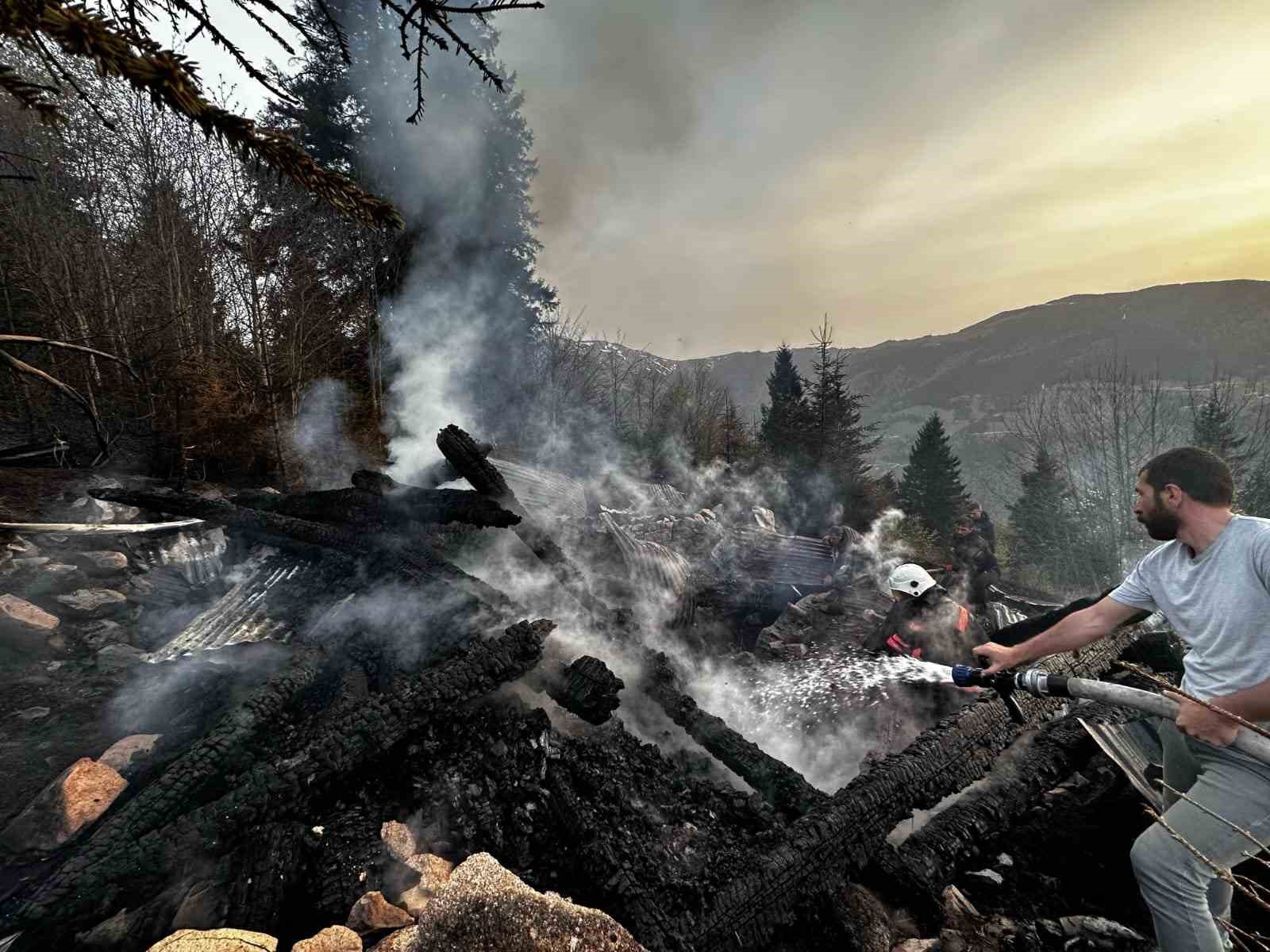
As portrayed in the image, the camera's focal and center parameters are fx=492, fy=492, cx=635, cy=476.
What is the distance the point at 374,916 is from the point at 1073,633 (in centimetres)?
379

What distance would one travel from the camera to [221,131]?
130 centimetres

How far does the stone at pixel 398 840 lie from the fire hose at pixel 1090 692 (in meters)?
Result: 3.04

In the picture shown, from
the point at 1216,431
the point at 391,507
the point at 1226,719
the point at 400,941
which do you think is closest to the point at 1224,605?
the point at 1226,719

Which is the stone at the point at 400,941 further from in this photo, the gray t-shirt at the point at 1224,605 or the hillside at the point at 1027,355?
the hillside at the point at 1027,355

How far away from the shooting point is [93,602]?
16.6ft

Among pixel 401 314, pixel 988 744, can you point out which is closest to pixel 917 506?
pixel 988 744

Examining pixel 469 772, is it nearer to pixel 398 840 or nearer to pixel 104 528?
pixel 398 840

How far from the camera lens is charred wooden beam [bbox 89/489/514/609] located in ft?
15.7

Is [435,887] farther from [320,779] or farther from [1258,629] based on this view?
[1258,629]

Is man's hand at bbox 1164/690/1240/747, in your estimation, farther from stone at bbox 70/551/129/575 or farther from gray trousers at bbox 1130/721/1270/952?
stone at bbox 70/551/129/575

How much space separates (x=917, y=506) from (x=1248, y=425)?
52.6m

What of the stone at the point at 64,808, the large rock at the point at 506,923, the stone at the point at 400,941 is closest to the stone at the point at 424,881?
the stone at the point at 400,941

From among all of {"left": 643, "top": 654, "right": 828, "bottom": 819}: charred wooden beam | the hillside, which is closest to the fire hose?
{"left": 643, "top": 654, "right": 828, "bottom": 819}: charred wooden beam

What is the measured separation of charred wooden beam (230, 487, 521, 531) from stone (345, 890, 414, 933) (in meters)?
3.11
